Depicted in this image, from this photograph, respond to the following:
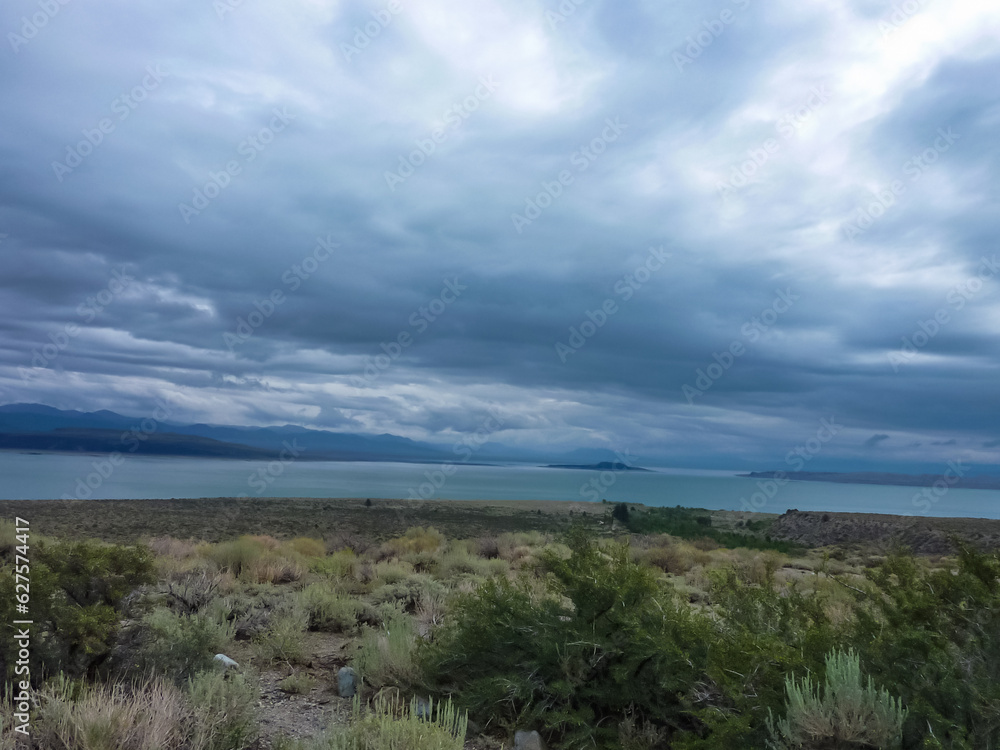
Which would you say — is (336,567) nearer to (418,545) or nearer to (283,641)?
(418,545)

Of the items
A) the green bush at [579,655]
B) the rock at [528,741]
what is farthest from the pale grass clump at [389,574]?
the rock at [528,741]

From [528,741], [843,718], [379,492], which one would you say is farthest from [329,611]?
[379,492]

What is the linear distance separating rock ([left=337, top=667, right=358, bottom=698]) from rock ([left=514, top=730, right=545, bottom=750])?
7.31 ft

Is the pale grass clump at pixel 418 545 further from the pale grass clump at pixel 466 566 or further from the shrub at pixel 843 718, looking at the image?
the shrub at pixel 843 718

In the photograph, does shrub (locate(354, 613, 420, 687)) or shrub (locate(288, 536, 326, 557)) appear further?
shrub (locate(288, 536, 326, 557))

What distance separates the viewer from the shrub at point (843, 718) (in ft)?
13.7

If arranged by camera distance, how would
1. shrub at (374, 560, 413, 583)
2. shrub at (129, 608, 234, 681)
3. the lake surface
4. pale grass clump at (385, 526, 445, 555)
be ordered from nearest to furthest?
shrub at (129, 608, 234, 681)
shrub at (374, 560, 413, 583)
pale grass clump at (385, 526, 445, 555)
the lake surface

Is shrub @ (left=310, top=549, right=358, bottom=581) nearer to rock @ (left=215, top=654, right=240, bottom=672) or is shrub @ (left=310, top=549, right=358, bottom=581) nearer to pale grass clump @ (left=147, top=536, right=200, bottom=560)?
pale grass clump @ (left=147, top=536, right=200, bottom=560)

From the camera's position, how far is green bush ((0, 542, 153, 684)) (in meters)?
6.04

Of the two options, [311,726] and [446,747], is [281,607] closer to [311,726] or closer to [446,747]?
[311,726]

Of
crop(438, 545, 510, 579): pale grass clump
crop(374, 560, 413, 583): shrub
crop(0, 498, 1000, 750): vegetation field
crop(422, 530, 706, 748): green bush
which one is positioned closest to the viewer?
crop(0, 498, 1000, 750): vegetation field

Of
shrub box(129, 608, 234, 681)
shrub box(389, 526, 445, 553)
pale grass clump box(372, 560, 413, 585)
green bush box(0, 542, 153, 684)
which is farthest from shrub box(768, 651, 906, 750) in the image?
shrub box(389, 526, 445, 553)

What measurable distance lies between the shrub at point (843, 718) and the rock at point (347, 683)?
4852 millimetres

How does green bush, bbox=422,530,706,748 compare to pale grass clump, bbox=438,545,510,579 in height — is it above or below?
above
